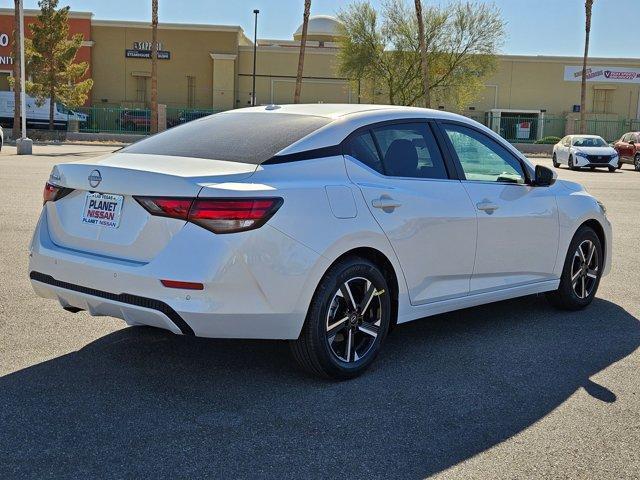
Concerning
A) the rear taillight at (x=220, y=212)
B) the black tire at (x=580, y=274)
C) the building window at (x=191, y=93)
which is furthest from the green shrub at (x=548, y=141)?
the rear taillight at (x=220, y=212)

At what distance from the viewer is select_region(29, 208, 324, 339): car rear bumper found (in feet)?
13.0

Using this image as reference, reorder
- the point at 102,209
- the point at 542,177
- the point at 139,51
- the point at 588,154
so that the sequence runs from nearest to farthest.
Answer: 1. the point at 102,209
2. the point at 542,177
3. the point at 588,154
4. the point at 139,51

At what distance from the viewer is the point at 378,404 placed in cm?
427

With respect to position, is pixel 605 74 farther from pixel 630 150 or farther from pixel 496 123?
pixel 630 150

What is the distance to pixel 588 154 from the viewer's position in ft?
99.8

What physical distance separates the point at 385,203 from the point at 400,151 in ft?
1.86

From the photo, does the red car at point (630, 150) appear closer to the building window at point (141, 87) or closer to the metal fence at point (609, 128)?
the metal fence at point (609, 128)

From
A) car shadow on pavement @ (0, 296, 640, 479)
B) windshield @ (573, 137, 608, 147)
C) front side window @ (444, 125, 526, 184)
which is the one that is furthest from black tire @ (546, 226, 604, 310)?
windshield @ (573, 137, 608, 147)

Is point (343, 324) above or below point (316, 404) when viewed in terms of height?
above

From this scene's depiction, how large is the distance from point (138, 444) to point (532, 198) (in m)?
3.65

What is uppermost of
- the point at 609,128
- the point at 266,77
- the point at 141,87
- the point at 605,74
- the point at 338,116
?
the point at 605,74

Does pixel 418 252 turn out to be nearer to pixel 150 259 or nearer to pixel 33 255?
pixel 150 259

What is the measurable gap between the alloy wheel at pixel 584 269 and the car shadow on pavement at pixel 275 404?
784mm

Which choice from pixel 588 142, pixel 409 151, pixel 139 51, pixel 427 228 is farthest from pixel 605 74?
pixel 427 228
